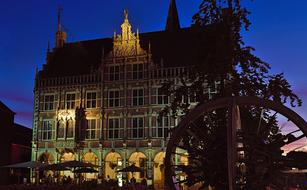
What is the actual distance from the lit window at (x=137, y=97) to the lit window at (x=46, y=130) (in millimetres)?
8622

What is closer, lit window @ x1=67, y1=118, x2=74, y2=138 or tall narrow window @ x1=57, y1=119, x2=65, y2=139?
lit window @ x1=67, y1=118, x2=74, y2=138

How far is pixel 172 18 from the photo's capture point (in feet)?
158

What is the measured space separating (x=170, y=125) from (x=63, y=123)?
10.6m

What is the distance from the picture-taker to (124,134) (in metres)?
38.5

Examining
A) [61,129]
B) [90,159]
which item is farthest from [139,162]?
[61,129]

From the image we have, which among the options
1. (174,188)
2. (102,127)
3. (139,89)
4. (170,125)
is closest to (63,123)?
(102,127)

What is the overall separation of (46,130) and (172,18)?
18.3m

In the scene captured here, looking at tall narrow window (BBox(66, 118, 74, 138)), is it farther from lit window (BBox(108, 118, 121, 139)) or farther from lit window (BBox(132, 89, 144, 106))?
lit window (BBox(132, 89, 144, 106))

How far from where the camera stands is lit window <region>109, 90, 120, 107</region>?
39625 millimetres

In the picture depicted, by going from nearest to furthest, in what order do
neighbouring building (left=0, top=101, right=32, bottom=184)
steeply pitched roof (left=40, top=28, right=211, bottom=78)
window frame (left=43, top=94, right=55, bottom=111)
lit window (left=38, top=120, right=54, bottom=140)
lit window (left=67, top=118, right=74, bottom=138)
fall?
lit window (left=67, top=118, right=74, bottom=138) < steeply pitched roof (left=40, top=28, right=211, bottom=78) < neighbouring building (left=0, top=101, right=32, bottom=184) < lit window (left=38, top=120, right=54, bottom=140) < window frame (left=43, top=94, right=55, bottom=111)

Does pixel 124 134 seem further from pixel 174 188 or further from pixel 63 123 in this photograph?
pixel 174 188

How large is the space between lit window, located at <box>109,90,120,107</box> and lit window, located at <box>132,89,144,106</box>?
161 cm

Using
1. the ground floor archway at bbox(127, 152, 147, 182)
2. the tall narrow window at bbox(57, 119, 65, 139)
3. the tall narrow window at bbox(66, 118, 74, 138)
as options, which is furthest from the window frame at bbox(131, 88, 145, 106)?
the tall narrow window at bbox(57, 119, 65, 139)

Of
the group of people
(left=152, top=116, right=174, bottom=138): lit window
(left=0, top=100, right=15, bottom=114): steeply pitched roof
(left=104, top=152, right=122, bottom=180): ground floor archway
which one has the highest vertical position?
(left=0, top=100, right=15, bottom=114): steeply pitched roof
